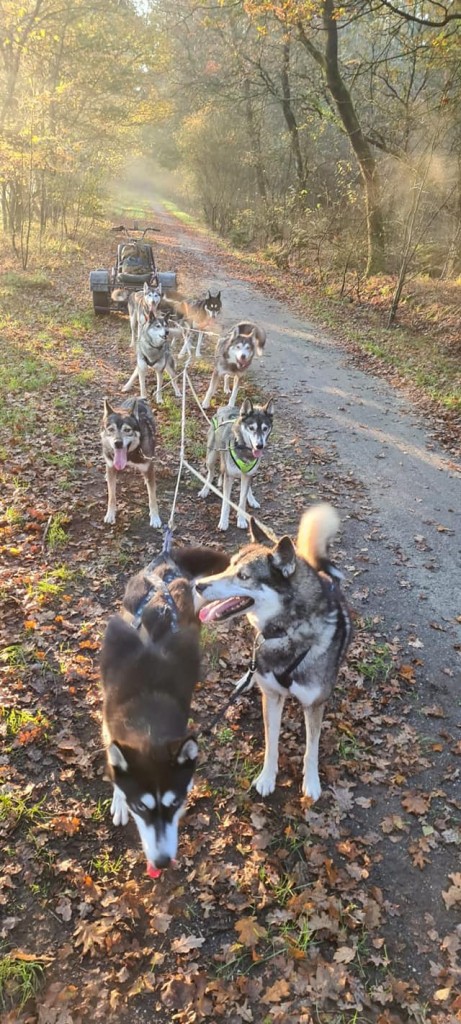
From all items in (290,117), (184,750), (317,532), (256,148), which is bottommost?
(184,750)

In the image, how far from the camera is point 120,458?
6.06 meters

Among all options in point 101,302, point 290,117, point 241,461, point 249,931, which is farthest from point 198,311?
point 290,117

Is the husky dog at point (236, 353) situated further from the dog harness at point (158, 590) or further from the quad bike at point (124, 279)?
the dog harness at point (158, 590)

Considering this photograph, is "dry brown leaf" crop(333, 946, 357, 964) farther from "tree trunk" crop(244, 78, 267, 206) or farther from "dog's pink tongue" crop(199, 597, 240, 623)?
"tree trunk" crop(244, 78, 267, 206)

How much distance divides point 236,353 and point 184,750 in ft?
26.0

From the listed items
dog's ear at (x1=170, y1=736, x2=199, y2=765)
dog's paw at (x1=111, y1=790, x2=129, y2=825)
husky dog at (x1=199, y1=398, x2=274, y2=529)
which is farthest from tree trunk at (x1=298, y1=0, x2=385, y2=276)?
dog's ear at (x1=170, y1=736, x2=199, y2=765)

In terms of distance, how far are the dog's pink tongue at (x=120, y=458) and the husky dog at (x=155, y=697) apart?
230 centimetres

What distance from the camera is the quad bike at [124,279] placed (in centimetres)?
1415

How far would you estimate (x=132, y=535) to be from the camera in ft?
20.7

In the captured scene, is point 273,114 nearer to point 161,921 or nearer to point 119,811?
point 119,811

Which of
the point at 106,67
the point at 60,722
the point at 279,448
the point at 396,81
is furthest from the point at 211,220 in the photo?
the point at 60,722

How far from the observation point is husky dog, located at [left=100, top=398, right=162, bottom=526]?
601cm

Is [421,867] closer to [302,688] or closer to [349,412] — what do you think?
[302,688]

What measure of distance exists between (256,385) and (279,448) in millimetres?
3010
